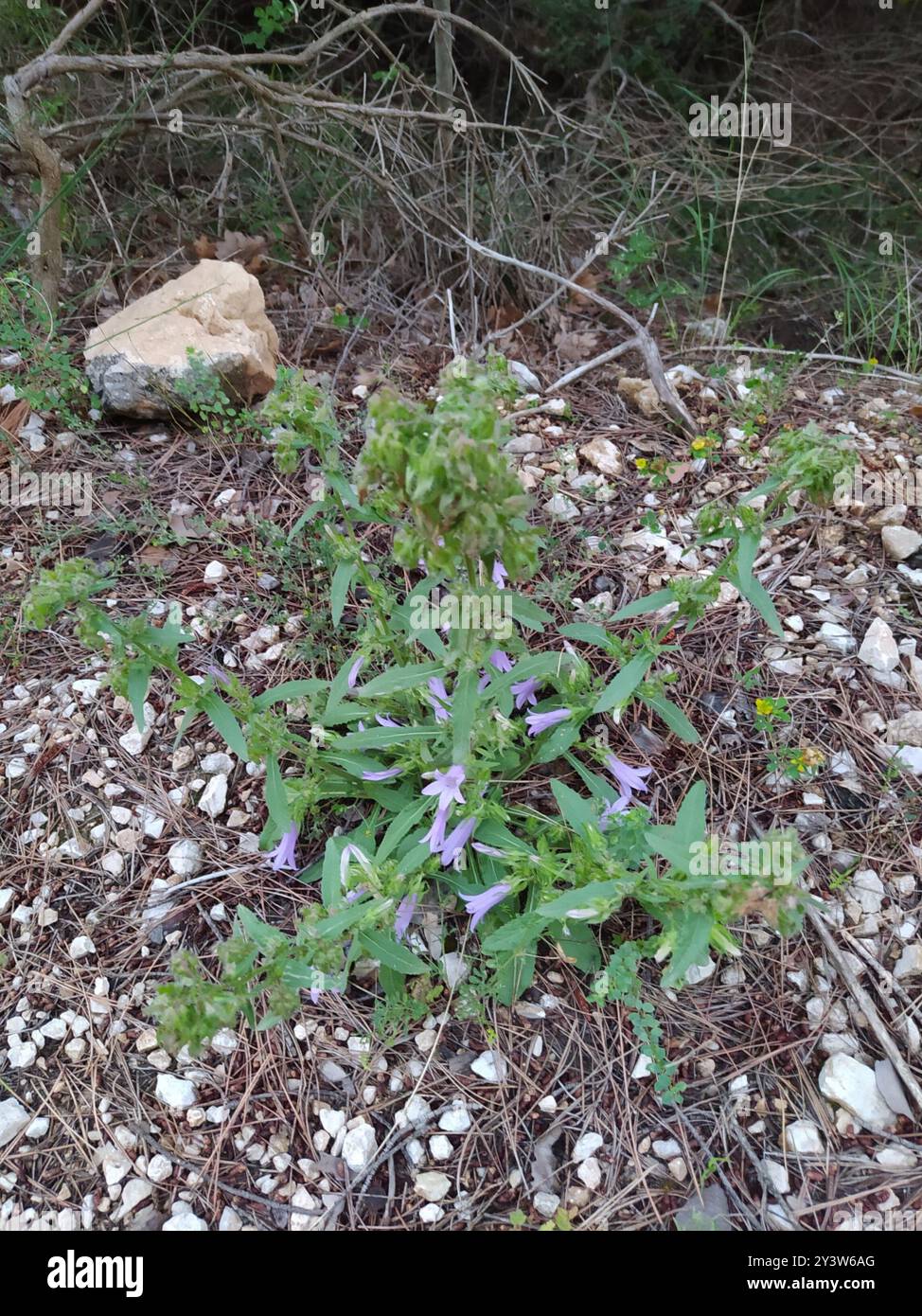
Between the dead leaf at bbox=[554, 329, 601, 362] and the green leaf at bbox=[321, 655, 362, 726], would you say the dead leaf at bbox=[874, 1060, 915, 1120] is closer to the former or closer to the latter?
the green leaf at bbox=[321, 655, 362, 726]

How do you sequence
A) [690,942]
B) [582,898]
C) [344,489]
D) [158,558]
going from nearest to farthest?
[690,942] → [582,898] → [344,489] → [158,558]

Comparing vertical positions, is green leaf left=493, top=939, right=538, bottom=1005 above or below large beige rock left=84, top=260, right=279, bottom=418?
below

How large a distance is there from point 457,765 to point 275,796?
0.42 m

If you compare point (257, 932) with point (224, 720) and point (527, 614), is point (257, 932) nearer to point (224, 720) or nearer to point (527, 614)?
point (224, 720)

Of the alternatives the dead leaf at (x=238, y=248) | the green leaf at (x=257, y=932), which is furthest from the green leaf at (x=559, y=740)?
→ the dead leaf at (x=238, y=248)

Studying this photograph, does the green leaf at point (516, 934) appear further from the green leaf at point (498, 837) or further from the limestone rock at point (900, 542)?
the limestone rock at point (900, 542)

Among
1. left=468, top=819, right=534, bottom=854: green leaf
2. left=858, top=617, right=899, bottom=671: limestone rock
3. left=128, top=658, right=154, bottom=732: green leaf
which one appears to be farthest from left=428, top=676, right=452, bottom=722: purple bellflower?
left=858, top=617, right=899, bottom=671: limestone rock

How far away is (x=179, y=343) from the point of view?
301 cm

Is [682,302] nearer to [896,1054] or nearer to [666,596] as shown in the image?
[666,596]

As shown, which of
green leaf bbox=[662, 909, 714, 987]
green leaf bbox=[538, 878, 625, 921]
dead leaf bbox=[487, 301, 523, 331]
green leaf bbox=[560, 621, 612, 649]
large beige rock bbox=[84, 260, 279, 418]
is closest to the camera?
green leaf bbox=[662, 909, 714, 987]

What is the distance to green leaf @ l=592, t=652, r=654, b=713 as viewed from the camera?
192 cm

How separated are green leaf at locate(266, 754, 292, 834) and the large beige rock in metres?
1.64

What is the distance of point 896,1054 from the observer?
1.86 meters

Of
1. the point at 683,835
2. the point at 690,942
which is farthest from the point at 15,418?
the point at 690,942
